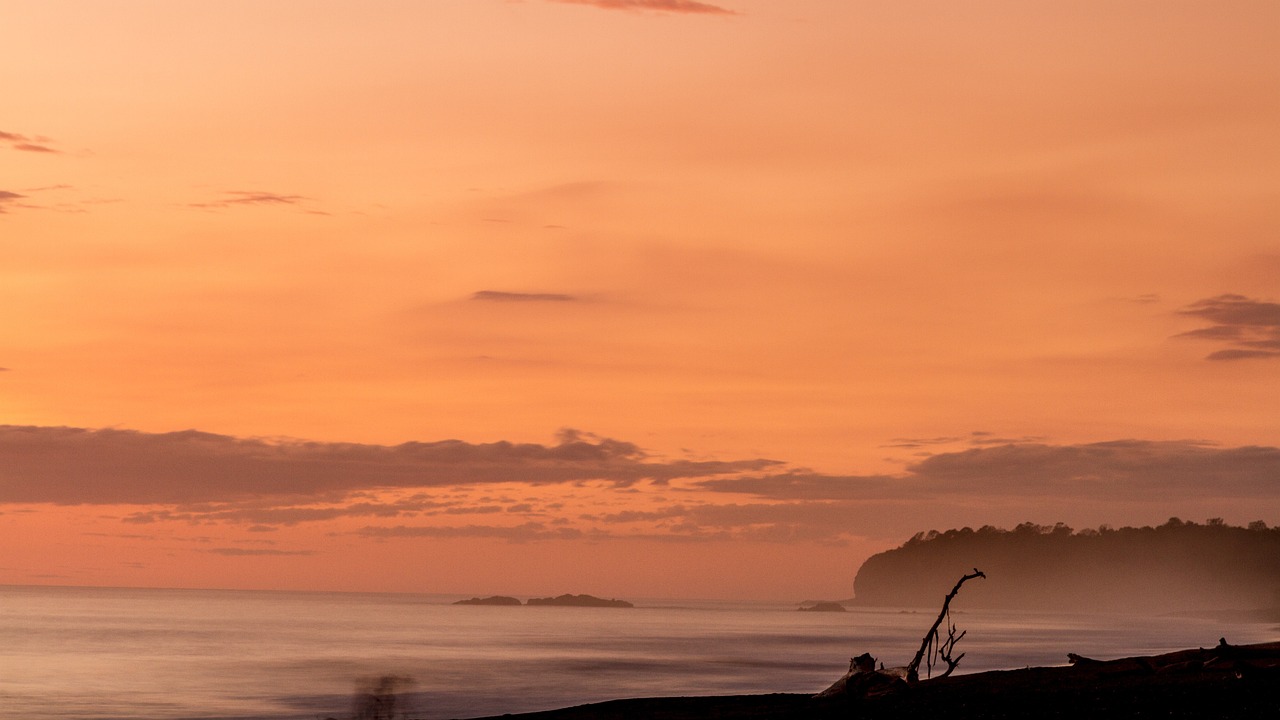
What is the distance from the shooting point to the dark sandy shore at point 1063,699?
3281cm

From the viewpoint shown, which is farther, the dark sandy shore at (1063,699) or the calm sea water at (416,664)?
the calm sea water at (416,664)

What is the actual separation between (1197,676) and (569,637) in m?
129

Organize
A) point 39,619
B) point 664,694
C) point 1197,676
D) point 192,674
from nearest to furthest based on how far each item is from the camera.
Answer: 1. point 1197,676
2. point 664,694
3. point 192,674
4. point 39,619

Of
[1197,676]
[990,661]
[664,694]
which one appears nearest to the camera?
[1197,676]

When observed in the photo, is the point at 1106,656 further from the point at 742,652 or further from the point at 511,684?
the point at 511,684

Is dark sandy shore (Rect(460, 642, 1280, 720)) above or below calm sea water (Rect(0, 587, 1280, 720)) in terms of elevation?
above

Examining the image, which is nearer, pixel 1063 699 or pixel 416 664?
pixel 1063 699

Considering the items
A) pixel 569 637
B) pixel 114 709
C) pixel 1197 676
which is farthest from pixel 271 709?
pixel 569 637

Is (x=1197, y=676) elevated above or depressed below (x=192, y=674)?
above

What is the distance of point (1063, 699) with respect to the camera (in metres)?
36.2

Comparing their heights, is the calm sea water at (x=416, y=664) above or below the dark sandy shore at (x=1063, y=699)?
below

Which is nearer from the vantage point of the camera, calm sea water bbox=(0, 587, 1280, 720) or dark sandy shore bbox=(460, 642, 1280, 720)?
dark sandy shore bbox=(460, 642, 1280, 720)

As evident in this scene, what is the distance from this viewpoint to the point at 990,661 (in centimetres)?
9862

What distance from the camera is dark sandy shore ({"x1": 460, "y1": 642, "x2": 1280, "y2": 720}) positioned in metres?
32.8
